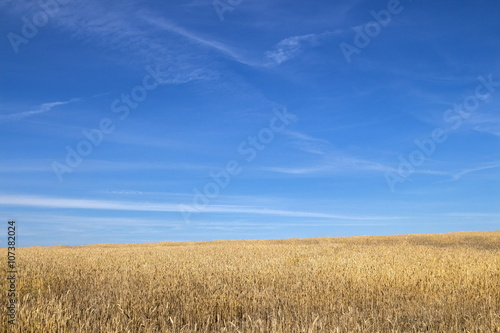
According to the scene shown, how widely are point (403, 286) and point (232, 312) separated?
4390 millimetres

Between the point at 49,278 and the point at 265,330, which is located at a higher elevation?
the point at 49,278

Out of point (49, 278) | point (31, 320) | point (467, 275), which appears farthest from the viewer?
point (467, 275)

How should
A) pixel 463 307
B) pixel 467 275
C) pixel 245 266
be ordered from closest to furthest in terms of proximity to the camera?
1. pixel 463 307
2. pixel 467 275
3. pixel 245 266

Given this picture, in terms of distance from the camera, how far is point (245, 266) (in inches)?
468

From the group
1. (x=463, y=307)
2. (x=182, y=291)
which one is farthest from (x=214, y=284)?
(x=463, y=307)

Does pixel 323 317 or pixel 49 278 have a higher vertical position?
pixel 49 278

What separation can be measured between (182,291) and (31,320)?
3.16 m

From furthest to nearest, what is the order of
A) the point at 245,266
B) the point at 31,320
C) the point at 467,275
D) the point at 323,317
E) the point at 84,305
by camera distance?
the point at 245,266
the point at 467,275
the point at 84,305
the point at 323,317
the point at 31,320

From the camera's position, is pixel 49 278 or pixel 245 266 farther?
pixel 245 266

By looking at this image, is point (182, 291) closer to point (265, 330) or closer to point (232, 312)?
point (232, 312)

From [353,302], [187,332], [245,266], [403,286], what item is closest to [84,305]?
[187,332]

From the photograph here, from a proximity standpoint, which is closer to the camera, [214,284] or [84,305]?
[84,305]

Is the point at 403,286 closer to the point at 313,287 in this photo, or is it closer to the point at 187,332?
the point at 313,287

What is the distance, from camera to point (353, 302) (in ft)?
24.6
